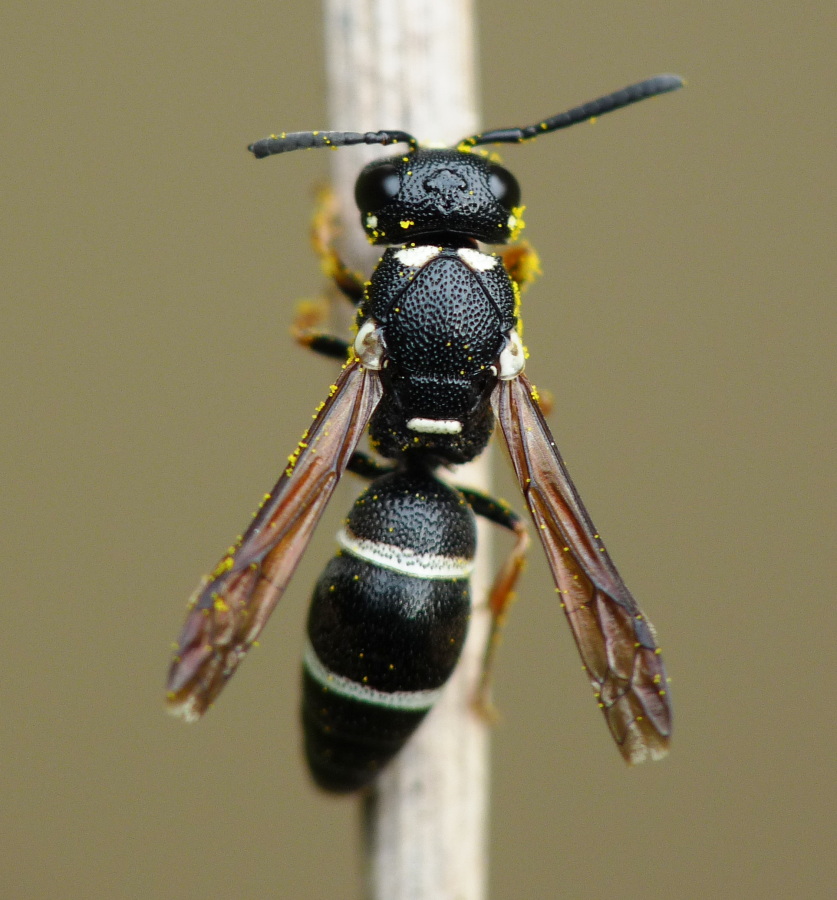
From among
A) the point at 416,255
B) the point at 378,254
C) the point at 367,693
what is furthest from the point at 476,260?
the point at 367,693

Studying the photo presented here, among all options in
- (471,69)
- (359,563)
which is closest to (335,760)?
(359,563)

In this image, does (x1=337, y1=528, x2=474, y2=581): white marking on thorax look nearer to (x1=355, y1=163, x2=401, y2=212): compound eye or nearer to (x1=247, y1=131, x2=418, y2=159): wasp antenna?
(x1=355, y1=163, x2=401, y2=212): compound eye

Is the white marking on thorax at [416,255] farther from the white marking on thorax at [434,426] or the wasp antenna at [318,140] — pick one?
the white marking on thorax at [434,426]

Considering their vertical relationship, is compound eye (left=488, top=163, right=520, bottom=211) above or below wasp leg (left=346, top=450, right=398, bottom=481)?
above

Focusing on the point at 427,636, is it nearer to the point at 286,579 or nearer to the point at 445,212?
the point at 286,579

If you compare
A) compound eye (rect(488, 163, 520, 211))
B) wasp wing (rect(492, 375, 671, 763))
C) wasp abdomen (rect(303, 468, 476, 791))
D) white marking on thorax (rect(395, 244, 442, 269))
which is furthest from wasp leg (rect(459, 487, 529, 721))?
compound eye (rect(488, 163, 520, 211))

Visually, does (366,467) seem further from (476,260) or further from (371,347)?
(476,260)
